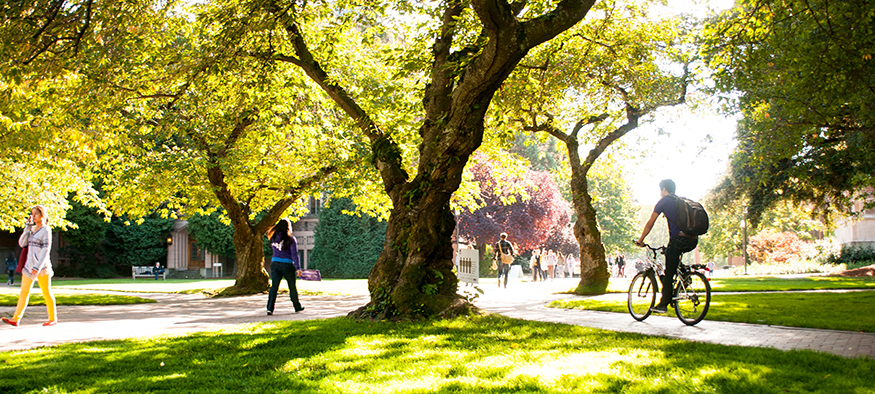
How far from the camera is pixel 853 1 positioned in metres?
9.48

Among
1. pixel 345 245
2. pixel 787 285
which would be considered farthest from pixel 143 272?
pixel 787 285

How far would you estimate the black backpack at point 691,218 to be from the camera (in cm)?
828

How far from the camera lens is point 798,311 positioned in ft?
A: 33.4

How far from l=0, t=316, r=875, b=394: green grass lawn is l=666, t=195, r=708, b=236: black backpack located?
180cm

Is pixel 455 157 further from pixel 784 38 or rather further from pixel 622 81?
pixel 622 81

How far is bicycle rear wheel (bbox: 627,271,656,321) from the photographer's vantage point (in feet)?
29.7

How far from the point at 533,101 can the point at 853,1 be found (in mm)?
6018

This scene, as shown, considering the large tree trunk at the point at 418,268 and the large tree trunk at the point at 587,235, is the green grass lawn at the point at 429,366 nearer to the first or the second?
the large tree trunk at the point at 418,268

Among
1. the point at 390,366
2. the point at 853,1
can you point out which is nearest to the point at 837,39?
the point at 853,1

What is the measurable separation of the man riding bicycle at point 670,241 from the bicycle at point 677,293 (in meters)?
0.09

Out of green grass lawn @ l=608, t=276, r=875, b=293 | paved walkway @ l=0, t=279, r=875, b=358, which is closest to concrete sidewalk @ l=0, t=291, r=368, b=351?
paved walkway @ l=0, t=279, r=875, b=358

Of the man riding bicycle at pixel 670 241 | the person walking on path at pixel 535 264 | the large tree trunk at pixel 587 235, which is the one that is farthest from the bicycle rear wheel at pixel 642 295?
the person walking on path at pixel 535 264

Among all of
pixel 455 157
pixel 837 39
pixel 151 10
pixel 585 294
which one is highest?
pixel 151 10

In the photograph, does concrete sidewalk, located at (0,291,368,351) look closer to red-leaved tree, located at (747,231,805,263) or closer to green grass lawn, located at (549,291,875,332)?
green grass lawn, located at (549,291,875,332)
